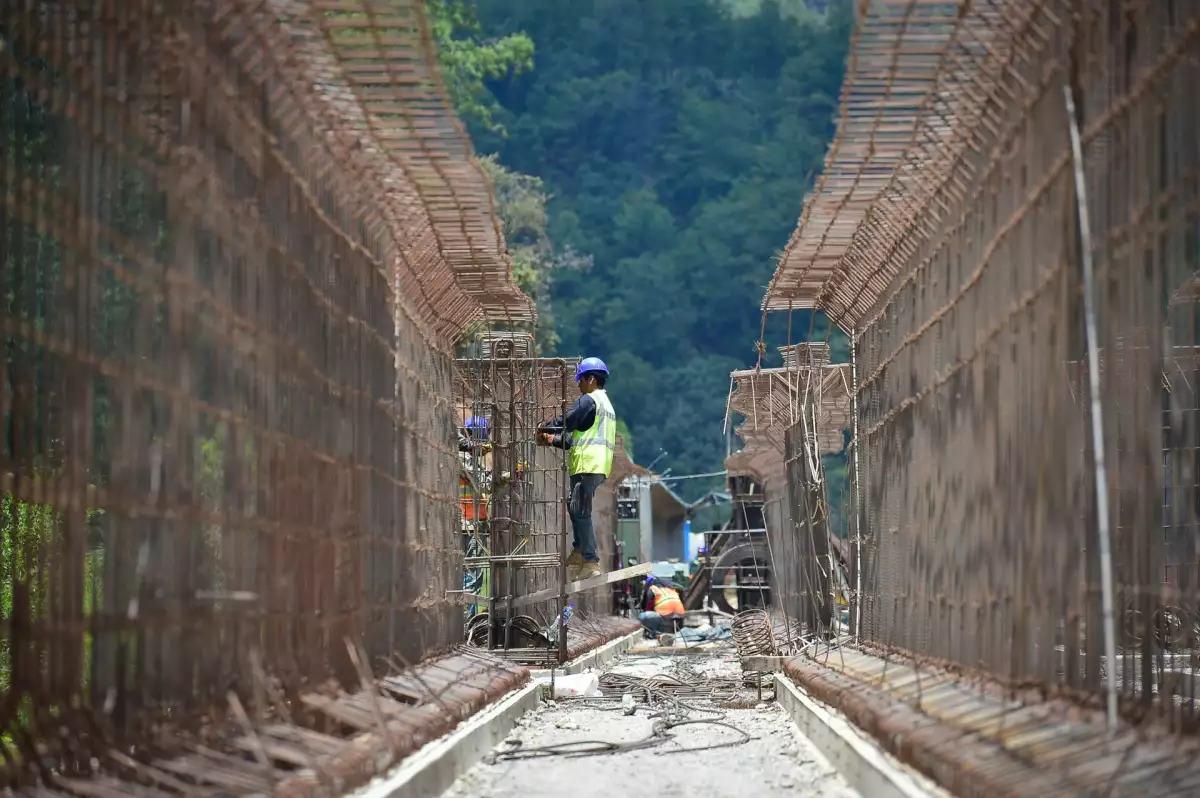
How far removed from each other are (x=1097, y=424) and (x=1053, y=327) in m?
0.77

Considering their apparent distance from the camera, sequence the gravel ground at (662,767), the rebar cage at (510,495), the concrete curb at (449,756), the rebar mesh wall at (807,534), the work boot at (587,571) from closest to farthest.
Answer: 1. the concrete curb at (449,756)
2. the gravel ground at (662,767)
3. the rebar mesh wall at (807,534)
4. the rebar cage at (510,495)
5. the work boot at (587,571)

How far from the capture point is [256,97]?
658 centimetres

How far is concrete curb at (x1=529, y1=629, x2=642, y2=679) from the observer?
45.3 ft

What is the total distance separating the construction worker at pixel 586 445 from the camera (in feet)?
44.8

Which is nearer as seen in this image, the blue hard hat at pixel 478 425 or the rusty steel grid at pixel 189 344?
the rusty steel grid at pixel 189 344

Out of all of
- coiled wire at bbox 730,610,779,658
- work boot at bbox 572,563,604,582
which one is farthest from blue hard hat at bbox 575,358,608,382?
coiled wire at bbox 730,610,779,658

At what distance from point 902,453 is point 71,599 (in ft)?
19.7

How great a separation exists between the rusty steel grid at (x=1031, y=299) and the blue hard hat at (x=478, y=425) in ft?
18.2

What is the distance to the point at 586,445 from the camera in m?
14.0

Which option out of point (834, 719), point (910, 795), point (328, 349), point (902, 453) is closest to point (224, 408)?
point (328, 349)

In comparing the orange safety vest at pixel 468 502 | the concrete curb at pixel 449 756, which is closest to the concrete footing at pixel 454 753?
the concrete curb at pixel 449 756

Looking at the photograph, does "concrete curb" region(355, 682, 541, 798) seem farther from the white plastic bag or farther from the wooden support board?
the wooden support board

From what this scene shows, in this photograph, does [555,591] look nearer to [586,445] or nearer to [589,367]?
[586,445]

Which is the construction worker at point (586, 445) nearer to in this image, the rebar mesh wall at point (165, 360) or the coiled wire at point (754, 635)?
the coiled wire at point (754, 635)
